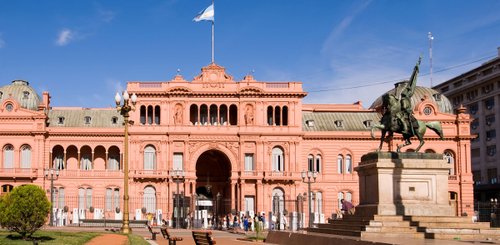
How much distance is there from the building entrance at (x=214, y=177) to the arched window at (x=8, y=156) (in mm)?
19702

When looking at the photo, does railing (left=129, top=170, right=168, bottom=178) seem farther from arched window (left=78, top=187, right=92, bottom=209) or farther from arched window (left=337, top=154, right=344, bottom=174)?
arched window (left=337, top=154, right=344, bottom=174)

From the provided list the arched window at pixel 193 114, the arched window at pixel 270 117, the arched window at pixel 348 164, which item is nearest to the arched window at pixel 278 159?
the arched window at pixel 270 117

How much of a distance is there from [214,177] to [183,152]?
6988 mm

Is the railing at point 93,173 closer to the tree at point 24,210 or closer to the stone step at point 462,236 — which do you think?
the tree at point 24,210

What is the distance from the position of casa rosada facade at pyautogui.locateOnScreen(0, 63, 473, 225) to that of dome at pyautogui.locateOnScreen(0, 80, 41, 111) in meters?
3.97

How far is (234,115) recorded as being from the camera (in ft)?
245

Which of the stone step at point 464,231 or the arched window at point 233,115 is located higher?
the arched window at point 233,115

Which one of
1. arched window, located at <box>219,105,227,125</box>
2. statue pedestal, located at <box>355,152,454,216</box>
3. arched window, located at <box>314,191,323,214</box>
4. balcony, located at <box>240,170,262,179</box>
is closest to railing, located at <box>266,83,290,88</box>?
arched window, located at <box>219,105,227,125</box>

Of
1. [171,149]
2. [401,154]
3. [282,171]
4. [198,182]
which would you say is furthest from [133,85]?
[401,154]

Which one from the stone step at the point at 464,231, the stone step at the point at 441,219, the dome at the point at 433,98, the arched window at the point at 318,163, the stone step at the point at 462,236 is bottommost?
the stone step at the point at 462,236

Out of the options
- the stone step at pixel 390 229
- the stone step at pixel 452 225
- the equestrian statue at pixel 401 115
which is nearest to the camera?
the stone step at pixel 390 229

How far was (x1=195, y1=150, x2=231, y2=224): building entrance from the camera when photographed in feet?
248

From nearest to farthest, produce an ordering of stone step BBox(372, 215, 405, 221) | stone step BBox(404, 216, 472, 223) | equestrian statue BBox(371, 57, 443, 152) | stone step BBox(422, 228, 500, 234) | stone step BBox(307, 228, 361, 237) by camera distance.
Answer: stone step BBox(422, 228, 500, 234) < stone step BBox(404, 216, 472, 223) < stone step BBox(307, 228, 361, 237) < stone step BBox(372, 215, 405, 221) < equestrian statue BBox(371, 57, 443, 152)

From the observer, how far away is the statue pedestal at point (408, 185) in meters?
27.2
